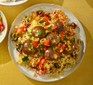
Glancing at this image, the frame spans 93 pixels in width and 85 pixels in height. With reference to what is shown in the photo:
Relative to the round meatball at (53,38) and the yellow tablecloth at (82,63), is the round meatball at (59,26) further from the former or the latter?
the yellow tablecloth at (82,63)

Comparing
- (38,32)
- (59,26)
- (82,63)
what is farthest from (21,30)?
(82,63)

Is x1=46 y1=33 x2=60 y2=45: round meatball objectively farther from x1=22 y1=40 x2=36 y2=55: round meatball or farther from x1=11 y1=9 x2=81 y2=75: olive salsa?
x1=22 y1=40 x2=36 y2=55: round meatball

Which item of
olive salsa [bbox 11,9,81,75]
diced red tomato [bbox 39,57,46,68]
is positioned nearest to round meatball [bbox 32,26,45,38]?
olive salsa [bbox 11,9,81,75]

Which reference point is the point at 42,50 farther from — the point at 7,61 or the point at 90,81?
the point at 90,81

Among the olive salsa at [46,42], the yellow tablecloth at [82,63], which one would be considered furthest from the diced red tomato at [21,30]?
the yellow tablecloth at [82,63]

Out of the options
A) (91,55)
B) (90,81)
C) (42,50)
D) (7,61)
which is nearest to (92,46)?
(91,55)

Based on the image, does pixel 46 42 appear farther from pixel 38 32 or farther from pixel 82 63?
pixel 82 63
